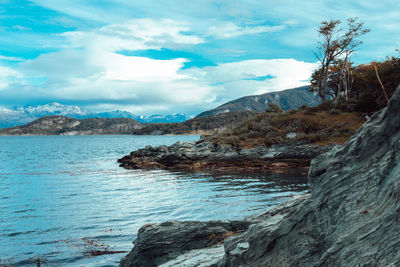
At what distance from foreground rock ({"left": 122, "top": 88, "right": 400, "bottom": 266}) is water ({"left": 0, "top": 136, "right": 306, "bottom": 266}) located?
337 inches

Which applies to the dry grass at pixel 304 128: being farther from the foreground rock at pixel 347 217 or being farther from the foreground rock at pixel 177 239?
the foreground rock at pixel 347 217

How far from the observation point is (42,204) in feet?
78.9

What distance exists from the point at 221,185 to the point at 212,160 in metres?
13.7

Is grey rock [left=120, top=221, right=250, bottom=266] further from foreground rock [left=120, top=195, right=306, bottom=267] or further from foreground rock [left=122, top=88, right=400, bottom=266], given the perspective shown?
foreground rock [left=122, top=88, right=400, bottom=266]

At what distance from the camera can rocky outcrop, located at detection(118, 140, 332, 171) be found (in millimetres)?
37062

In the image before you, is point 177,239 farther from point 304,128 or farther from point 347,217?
point 304,128

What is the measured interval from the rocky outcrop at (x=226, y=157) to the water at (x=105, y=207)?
17.8 feet

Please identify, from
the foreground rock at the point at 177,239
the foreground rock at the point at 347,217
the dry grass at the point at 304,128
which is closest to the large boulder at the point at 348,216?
the foreground rock at the point at 347,217

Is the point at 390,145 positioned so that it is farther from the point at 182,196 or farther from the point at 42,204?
the point at 42,204

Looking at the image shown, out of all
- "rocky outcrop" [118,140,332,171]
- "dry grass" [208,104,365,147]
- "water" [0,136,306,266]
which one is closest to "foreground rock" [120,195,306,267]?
"water" [0,136,306,266]

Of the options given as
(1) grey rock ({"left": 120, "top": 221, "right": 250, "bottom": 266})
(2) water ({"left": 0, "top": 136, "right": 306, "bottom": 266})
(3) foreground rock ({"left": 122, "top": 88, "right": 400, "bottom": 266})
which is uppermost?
(3) foreground rock ({"left": 122, "top": 88, "right": 400, "bottom": 266})

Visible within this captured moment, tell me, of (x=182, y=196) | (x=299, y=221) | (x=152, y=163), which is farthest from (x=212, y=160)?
(x=299, y=221)

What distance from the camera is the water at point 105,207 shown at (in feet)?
45.9

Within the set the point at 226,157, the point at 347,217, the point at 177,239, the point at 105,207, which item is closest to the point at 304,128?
the point at 226,157
